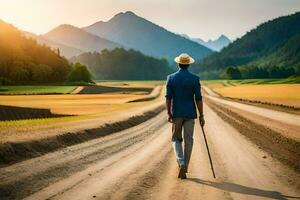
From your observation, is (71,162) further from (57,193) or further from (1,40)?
(1,40)

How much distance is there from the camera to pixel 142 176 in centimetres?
1184

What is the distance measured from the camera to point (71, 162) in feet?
45.6

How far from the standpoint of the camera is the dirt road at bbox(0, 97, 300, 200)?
992 centimetres

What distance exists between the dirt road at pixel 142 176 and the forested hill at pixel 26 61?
125506 millimetres

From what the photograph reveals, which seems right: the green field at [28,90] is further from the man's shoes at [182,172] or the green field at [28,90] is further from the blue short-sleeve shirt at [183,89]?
the man's shoes at [182,172]

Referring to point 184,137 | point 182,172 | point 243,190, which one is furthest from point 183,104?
point 243,190

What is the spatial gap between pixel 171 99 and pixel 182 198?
3787mm

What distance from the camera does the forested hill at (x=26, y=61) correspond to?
141800 mm

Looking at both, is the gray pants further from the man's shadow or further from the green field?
the green field

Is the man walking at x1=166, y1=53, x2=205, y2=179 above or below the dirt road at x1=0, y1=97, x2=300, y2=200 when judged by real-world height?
above

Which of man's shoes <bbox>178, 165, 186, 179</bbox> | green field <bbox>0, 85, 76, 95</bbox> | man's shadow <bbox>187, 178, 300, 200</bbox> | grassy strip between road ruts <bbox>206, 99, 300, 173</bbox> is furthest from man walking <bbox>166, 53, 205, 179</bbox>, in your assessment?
green field <bbox>0, 85, 76, 95</bbox>

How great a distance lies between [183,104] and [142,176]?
6.96 feet

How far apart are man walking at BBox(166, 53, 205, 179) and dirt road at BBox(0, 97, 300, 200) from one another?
77cm

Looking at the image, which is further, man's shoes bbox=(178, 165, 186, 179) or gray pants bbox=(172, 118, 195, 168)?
gray pants bbox=(172, 118, 195, 168)
